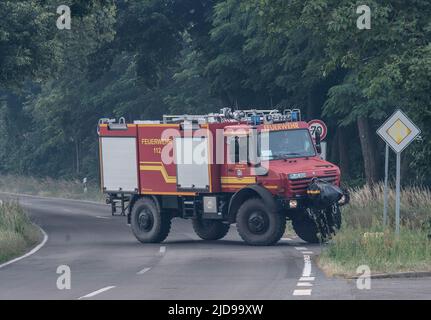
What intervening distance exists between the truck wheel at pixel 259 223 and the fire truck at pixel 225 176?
0.02 meters

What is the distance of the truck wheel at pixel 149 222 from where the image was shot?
1246 inches

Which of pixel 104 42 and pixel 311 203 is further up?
pixel 104 42

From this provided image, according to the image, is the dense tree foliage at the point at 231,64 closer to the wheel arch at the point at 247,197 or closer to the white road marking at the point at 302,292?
the wheel arch at the point at 247,197

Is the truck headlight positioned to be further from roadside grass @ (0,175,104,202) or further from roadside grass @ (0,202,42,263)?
roadside grass @ (0,175,104,202)

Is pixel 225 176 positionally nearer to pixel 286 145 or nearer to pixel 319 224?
pixel 286 145

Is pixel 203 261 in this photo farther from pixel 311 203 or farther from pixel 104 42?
pixel 104 42

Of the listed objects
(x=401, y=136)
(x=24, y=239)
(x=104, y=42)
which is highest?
(x=104, y=42)

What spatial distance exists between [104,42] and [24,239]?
71.9 ft

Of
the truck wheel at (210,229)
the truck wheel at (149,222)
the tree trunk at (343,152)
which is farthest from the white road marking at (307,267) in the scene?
the tree trunk at (343,152)

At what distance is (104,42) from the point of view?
53.0 m

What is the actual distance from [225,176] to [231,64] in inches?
695
